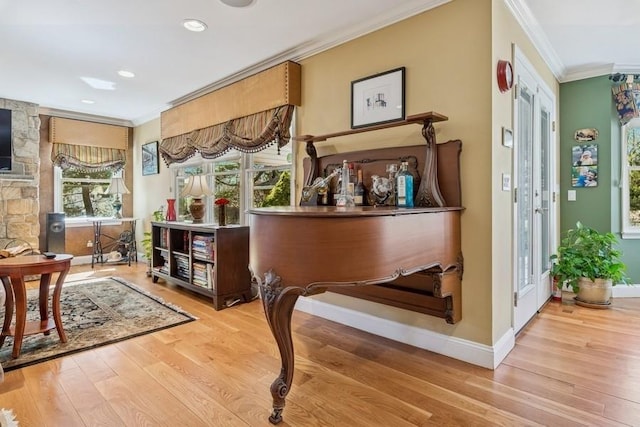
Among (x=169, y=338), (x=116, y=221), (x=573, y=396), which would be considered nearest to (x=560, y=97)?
(x=573, y=396)

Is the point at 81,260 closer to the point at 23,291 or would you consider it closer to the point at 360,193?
the point at 23,291

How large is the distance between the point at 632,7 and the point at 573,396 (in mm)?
2661

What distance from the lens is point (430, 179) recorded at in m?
2.23

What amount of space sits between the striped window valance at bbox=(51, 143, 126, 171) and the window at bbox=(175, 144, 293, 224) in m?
2.07

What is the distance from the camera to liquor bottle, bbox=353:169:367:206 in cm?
255

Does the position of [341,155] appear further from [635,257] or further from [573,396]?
[635,257]

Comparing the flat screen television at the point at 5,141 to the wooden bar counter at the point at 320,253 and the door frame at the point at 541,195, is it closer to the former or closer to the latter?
the wooden bar counter at the point at 320,253

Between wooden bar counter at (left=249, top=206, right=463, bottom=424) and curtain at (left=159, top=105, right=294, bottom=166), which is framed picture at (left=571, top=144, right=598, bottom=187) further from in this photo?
curtain at (left=159, top=105, right=294, bottom=166)

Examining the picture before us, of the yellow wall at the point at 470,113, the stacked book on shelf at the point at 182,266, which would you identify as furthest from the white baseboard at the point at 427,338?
the stacked book on shelf at the point at 182,266

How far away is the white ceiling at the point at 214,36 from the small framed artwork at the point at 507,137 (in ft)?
2.77

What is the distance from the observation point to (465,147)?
2.21 meters

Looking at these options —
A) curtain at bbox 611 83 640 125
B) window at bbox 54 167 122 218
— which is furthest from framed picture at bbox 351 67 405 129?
window at bbox 54 167 122 218

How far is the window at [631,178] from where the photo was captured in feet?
12.0

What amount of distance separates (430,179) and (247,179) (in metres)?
2.39
